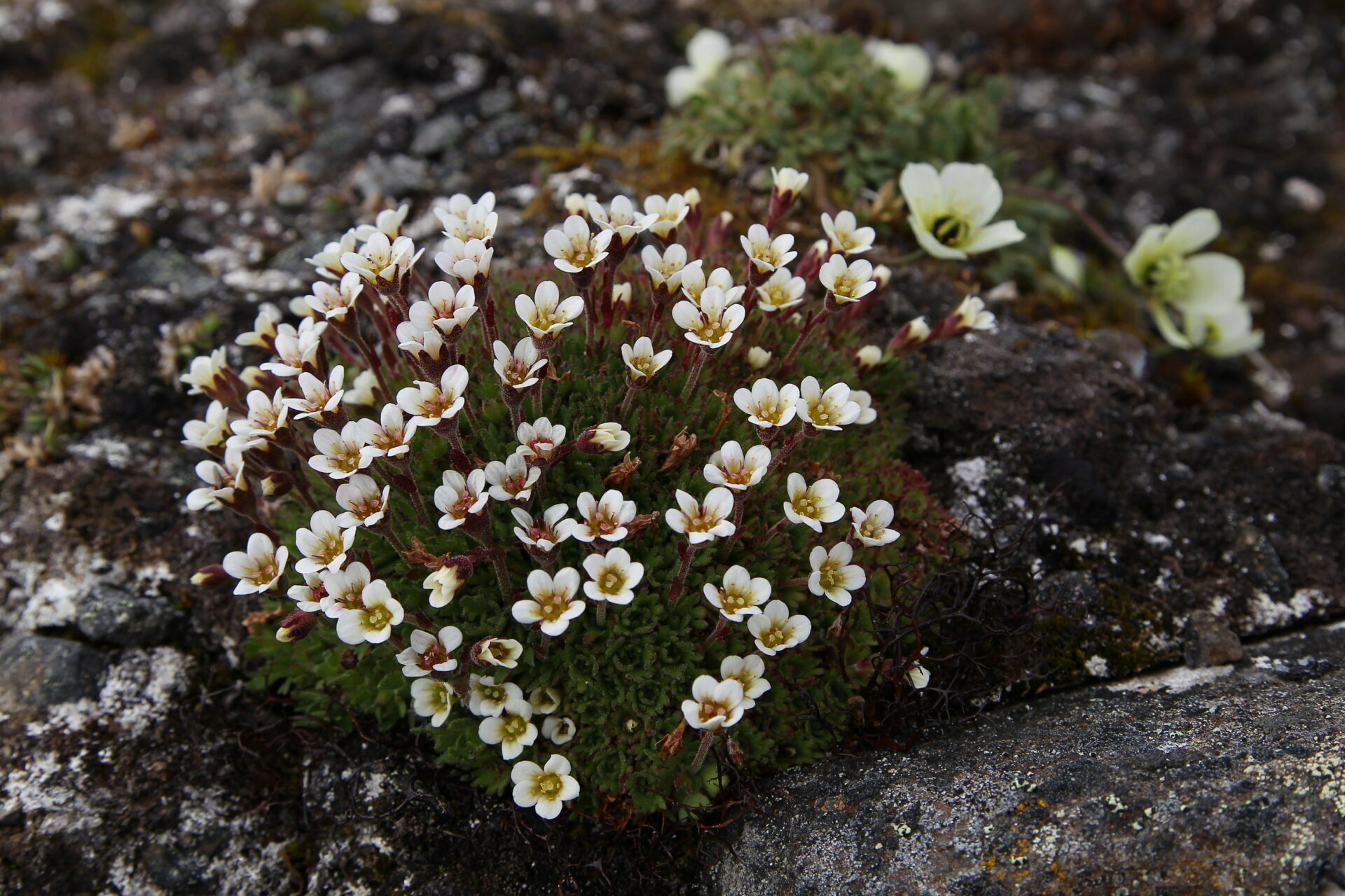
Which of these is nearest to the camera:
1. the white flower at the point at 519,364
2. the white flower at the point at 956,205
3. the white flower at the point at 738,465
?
the white flower at the point at 738,465

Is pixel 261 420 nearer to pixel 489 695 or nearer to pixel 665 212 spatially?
pixel 489 695

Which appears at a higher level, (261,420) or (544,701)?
(261,420)

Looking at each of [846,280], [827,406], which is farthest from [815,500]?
[846,280]

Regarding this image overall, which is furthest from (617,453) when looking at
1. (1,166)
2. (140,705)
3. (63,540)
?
(1,166)

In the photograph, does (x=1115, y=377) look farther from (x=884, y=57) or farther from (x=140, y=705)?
(x=140, y=705)

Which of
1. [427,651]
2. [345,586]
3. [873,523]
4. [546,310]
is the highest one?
[546,310]

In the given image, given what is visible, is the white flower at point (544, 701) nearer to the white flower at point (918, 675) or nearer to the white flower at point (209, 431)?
the white flower at point (918, 675)

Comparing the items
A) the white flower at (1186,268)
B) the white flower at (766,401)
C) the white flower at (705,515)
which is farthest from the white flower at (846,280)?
the white flower at (1186,268)
